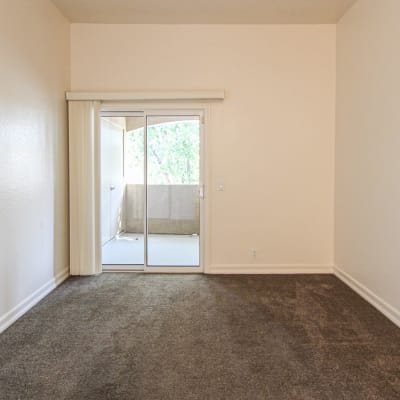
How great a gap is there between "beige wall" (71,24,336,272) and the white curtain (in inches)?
16.9

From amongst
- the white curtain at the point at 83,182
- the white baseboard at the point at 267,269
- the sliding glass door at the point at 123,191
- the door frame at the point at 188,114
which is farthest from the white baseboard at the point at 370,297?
the white curtain at the point at 83,182

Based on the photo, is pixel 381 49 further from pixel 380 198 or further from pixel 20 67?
pixel 20 67

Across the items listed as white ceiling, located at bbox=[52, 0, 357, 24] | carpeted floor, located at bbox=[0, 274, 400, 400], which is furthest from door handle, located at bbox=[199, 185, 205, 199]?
white ceiling, located at bbox=[52, 0, 357, 24]

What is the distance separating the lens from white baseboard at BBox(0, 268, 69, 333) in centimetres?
291

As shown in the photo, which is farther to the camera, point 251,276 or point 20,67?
point 251,276

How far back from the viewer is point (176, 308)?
3.32 metres

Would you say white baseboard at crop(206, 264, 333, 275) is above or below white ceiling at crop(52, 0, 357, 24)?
below

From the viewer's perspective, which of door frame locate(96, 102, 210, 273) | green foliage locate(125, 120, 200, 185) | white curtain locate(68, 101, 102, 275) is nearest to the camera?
white curtain locate(68, 101, 102, 275)

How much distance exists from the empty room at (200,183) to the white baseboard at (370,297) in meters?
0.03

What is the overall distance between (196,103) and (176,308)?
2.55 meters

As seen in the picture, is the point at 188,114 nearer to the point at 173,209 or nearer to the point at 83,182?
the point at 173,209

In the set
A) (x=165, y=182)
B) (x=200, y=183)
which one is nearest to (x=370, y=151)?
(x=200, y=183)

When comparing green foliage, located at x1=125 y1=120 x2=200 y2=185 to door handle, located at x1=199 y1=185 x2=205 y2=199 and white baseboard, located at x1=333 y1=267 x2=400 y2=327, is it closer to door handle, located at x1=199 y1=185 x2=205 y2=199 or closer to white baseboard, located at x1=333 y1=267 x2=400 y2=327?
door handle, located at x1=199 y1=185 x2=205 y2=199

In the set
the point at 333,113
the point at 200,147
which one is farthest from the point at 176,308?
the point at 333,113
